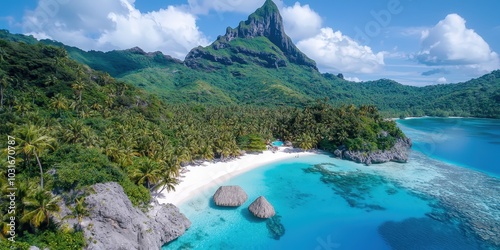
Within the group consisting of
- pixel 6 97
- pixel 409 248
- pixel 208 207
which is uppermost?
pixel 6 97

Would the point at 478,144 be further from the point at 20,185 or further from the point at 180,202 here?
the point at 20,185

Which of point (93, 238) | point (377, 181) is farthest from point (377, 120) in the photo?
point (93, 238)

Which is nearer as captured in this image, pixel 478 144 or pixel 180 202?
pixel 180 202

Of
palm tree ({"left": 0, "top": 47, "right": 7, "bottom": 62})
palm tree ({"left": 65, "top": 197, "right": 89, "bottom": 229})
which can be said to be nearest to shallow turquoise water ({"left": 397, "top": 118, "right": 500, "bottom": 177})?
palm tree ({"left": 65, "top": 197, "right": 89, "bottom": 229})

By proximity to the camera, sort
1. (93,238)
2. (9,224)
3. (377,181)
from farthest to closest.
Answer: (377,181) < (93,238) < (9,224)

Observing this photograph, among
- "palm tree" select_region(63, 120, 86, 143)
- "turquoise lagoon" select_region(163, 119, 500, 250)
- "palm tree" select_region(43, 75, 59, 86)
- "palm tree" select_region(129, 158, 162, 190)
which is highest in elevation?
"palm tree" select_region(43, 75, 59, 86)

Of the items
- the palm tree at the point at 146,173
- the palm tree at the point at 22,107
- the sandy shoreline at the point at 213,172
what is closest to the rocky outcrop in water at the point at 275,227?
the sandy shoreline at the point at 213,172

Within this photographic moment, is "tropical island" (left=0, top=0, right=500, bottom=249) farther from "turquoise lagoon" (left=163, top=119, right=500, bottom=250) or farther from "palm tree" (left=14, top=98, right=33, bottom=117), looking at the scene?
"turquoise lagoon" (left=163, top=119, right=500, bottom=250)
